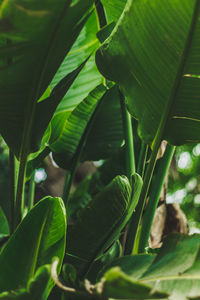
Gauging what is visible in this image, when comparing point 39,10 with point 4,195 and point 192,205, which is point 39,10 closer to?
point 4,195

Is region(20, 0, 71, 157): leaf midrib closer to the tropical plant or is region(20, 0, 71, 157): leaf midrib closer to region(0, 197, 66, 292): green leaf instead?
the tropical plant

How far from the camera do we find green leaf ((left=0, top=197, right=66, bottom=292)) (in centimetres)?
57

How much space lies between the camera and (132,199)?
0.57 meters

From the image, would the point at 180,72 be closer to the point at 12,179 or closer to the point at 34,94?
the point at 34,94

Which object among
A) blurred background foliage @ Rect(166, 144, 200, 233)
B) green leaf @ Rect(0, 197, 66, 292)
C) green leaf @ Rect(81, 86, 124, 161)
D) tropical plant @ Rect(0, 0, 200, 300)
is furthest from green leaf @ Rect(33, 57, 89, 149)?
blurred background foliage @ Rect(166, 144, 200, 233)

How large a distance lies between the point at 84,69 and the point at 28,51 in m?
0.37

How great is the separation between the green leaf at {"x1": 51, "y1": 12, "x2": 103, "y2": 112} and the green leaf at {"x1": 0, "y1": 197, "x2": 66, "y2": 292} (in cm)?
33

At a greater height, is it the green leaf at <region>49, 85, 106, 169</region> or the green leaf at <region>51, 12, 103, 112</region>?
the green leaf at <region>51, 12, 103, 112</region>

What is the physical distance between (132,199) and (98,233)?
76 millimetres

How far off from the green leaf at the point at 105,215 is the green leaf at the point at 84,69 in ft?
1.14

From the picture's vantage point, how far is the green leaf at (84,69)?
0.82 meters

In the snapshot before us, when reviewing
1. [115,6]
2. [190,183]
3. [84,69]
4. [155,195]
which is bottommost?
[190,183]

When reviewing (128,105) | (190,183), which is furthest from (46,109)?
(190,183)

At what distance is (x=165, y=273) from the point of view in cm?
47
